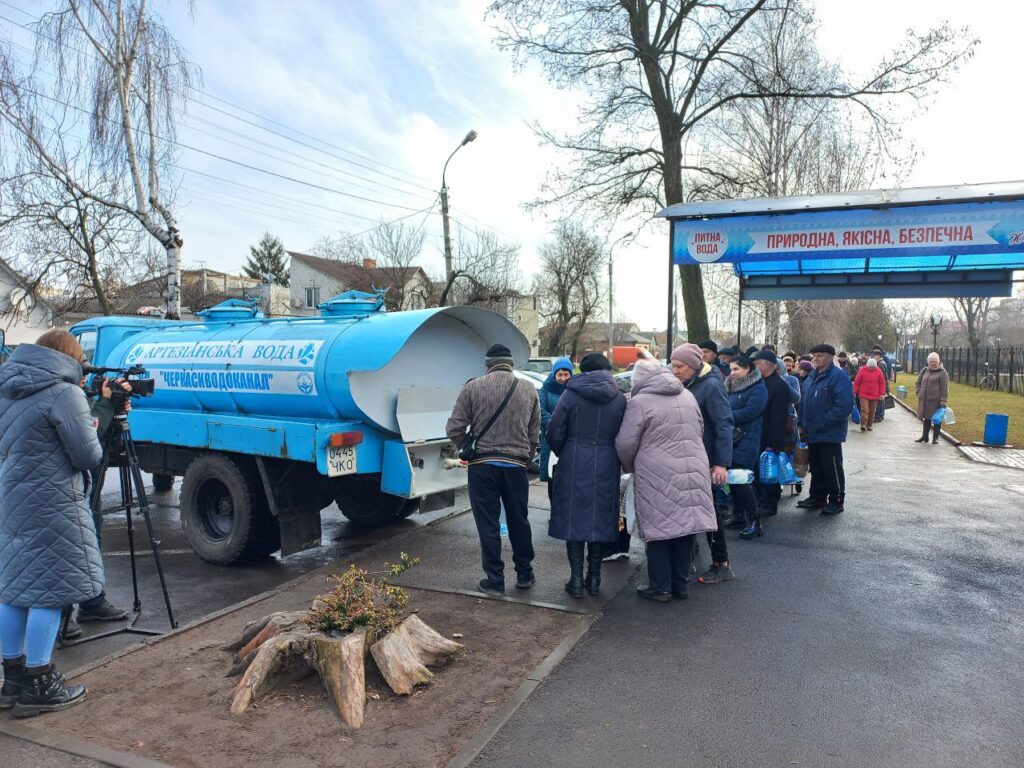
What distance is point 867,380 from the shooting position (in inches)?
683

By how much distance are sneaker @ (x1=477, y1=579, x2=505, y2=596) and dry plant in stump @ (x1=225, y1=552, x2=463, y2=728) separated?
1.13 meters

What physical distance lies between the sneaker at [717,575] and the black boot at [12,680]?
4462mm

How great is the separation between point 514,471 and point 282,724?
92.4 inches

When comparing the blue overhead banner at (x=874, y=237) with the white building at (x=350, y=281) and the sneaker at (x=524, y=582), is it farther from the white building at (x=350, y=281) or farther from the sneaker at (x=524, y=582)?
the white building at (x=350, y=281)

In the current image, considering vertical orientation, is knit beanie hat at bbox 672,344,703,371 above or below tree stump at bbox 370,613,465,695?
above

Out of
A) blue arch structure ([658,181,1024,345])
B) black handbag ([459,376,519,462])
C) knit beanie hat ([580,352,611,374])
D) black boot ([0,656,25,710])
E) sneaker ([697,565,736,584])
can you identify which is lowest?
sneaker ([697,565,736,584])

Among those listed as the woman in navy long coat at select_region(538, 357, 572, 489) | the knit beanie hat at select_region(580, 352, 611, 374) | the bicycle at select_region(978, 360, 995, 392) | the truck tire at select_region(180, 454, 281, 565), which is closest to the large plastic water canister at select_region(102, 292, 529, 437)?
the woman in navy long coat at select_region(538, 357, 572, 489)

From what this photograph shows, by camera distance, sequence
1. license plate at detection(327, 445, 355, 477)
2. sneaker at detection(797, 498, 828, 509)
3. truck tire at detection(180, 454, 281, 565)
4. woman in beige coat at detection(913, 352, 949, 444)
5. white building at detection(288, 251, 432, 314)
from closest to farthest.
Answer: license plate at detection(327, 445, 355, 477)
truck tire at detection(180, 454, 281, 565)
sneaker at detection(797, 498, 828, 509)
woman in beige coat at detection(913, 352, 949, 444)
white building at detection(288, 251, 432, 314)

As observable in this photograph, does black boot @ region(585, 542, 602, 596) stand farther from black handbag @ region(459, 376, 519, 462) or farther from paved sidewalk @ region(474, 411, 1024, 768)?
black handbag @ region(459, 376, 519, 462)

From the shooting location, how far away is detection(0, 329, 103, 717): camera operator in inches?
146

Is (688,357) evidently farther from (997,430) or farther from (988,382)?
(988,382)

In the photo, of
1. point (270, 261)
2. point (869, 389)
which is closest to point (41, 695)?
point (869, 389)

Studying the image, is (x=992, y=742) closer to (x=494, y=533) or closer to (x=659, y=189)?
(x=494, y=533)

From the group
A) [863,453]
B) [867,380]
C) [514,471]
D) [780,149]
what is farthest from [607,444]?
[780,149]
